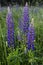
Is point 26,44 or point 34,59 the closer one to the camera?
point 34,59

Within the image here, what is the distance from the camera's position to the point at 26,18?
8.80 ft

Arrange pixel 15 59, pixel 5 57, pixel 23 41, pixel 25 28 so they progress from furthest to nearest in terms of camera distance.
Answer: pixel 25 28 < pixel 23 41 < pixel 5 57 < pixel 15 59

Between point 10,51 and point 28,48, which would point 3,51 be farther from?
point 28,48

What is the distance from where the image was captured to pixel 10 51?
7.86 feet

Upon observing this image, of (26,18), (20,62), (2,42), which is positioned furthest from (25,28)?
(20,62)

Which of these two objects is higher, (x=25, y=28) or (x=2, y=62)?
(x=25, y=28)

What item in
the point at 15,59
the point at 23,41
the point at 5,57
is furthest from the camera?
the point at 23,41

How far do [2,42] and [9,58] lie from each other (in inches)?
13.6

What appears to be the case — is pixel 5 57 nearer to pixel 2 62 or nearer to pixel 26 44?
pixel 2 62

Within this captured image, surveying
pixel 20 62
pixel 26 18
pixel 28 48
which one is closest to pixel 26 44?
pixel 28 48

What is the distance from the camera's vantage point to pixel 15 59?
2.16m

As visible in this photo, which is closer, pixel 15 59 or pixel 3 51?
pixel 15 59

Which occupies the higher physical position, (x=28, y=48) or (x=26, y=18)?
(x=26, y=18)

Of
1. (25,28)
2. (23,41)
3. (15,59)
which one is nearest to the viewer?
(15,59)
